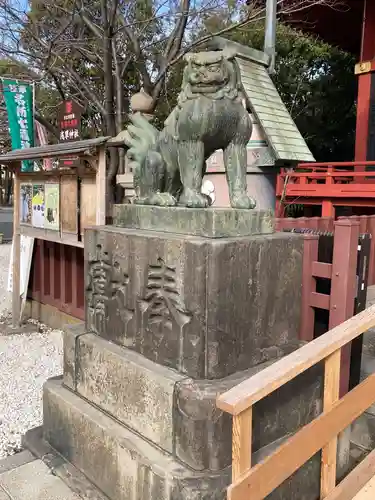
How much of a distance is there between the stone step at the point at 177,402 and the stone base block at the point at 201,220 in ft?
2.16

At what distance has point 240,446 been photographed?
4.97ft

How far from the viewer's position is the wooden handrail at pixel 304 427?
1475 millimetres

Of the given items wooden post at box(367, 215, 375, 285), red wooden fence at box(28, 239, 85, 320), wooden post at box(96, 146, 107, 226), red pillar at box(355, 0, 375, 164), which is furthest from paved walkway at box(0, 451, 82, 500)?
red pillar at box(355, 0, 375, 164)

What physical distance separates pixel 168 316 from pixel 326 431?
0.83 metres

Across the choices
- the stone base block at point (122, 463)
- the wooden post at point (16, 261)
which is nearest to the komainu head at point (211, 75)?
the stone base block at point (122, 463)

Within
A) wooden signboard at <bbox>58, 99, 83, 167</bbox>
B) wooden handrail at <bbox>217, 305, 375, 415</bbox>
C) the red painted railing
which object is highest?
wooden signboard at <bbox>58, 99, 83, 167</bbox>

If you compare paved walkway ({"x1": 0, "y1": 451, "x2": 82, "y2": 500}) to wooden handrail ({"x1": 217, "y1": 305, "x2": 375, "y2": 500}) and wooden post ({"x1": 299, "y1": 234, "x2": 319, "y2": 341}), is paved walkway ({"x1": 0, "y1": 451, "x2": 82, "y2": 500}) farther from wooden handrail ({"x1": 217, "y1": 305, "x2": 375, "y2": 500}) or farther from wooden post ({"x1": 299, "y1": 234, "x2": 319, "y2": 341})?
wooden post ({"x1": 299, "y1": 234, "x2": 319, "y2": 341})

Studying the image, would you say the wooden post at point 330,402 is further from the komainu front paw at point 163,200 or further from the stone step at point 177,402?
the komainu front paw at point 163,200

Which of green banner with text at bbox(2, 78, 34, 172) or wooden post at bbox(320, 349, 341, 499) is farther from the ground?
green banner with text at bbox(2, 78, 34, 172)

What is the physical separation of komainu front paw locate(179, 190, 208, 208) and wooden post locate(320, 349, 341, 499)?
35.9 inches

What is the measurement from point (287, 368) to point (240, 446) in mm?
323

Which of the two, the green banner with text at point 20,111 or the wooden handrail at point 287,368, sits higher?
the green banner with text at point 20,111

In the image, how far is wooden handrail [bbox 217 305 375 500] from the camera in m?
1.47

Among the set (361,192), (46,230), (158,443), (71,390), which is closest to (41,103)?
(46,230)
